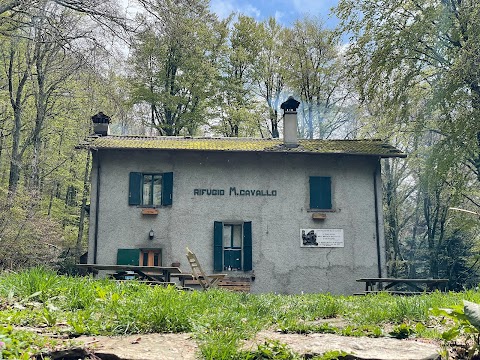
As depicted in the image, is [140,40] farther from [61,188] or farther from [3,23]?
[61,188]

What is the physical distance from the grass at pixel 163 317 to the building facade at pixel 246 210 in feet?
34.6

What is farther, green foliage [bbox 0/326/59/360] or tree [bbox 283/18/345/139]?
tree [bbox 283/18/345/139]

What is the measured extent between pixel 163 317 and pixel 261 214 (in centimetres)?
1260

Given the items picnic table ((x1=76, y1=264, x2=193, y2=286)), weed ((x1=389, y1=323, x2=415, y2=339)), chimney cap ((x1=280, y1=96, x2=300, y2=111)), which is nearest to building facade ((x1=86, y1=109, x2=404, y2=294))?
chimney cap ((x1=280, y1=96, x2=300, y2=111))

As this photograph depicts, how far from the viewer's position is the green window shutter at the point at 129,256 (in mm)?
16109

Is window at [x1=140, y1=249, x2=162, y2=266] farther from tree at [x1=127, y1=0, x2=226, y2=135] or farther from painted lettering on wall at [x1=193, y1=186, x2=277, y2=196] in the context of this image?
tree at [x1=127, y1=0, x2=226, y2=135]

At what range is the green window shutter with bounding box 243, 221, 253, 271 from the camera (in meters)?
16.3

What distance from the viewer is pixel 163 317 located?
4.31m

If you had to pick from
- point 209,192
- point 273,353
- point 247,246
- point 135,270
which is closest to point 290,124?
point 209,192

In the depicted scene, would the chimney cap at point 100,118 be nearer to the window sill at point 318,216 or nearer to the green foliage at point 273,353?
the window sill at point 318,216

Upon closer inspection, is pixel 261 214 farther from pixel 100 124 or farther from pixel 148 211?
pixel 100 124

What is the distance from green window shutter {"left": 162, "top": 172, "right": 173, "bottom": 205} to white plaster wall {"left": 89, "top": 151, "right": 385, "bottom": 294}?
0.17 meters

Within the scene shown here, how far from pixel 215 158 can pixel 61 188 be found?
51.9 feet

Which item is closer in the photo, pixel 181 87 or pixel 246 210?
pixel 246 210
